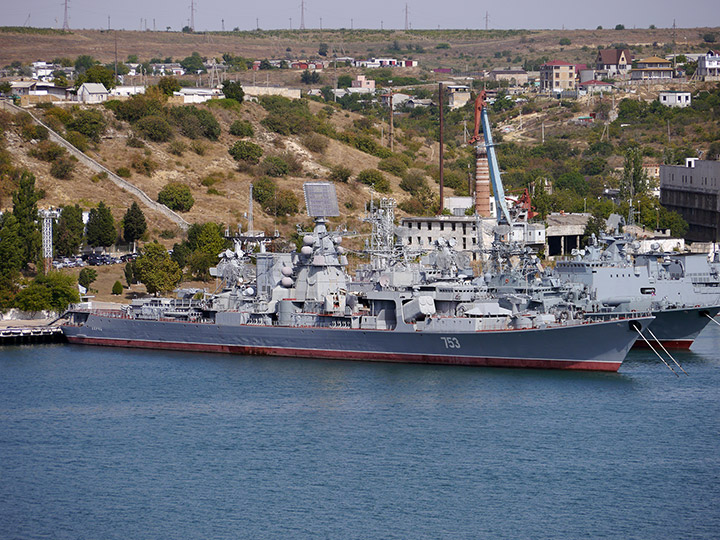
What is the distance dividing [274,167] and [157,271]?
1301 inches

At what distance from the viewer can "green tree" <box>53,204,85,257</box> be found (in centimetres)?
Result: 7412

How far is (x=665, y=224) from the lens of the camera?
3511 inches

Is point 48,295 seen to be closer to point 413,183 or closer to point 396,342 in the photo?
point 396,342

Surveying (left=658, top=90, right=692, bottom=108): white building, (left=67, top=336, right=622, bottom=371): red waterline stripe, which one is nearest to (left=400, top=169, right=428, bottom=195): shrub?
(left=67, top=336, right=622, bottom=371): red waterline stripe

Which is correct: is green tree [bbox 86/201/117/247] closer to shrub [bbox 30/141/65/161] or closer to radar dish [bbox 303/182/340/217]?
shrub [bbox 30/141/65/161]

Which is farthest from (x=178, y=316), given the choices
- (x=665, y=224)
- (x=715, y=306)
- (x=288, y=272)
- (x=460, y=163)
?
(x=460, y=163)

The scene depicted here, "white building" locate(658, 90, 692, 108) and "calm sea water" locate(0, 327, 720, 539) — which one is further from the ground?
"white building" locate(658, 90, 692, 108)

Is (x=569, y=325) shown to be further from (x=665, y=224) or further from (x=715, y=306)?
(x=665, y=224)

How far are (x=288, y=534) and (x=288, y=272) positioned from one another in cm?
2592

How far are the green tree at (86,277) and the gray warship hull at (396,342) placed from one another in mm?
8574

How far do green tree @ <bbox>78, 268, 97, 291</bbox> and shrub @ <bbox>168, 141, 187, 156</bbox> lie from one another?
30.5m

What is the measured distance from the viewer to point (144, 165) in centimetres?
9412

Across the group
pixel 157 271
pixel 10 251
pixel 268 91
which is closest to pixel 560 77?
pixel 268 91

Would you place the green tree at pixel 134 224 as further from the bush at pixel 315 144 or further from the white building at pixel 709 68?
the white building at pixel 709 68
